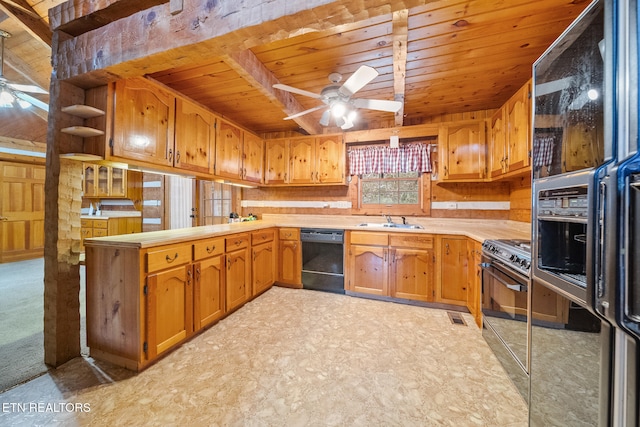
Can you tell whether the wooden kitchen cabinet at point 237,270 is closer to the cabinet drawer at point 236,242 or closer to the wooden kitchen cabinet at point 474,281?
the cabinet drawer at point 236,242

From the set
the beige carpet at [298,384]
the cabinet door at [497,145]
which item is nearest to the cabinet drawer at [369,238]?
the beige carpet at [298,384]

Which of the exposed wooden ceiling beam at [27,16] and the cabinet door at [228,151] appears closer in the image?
the exposed wooden ceiling beam at [27,16]

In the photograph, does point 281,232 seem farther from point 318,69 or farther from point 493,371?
point 493,371

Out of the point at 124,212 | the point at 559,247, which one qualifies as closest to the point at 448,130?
the point at 559,247

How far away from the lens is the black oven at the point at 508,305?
54.5 inches

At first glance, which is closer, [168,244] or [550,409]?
[550,409]

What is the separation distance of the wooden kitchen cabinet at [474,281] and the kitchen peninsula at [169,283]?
1 centimetres

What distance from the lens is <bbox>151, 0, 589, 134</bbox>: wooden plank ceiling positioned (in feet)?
5.17

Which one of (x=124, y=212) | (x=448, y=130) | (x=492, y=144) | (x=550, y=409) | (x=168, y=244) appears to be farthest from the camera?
(x=124, y=212)

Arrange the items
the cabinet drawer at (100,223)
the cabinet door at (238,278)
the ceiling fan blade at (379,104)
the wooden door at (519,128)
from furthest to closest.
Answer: the cabinet drawer at (100,223) < the cabinet door at (238,278) < the ceiling fan blade at (379,104) < the wooden door at (519,128)

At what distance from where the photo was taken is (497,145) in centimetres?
257

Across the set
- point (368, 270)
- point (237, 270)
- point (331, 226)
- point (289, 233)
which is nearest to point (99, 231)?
point (237, 270)

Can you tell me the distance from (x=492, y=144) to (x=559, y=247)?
2.12 metres

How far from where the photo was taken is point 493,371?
165 centimetres
